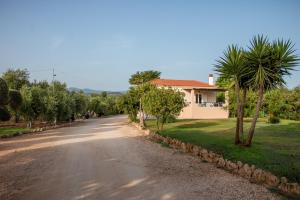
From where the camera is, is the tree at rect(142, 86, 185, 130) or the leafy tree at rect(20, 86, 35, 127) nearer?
the tree at rect(142, 86, 185, 130)

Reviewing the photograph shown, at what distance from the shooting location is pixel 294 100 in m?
44.6

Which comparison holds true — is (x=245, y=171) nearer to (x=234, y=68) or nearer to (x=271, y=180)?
(x=271, y=180)

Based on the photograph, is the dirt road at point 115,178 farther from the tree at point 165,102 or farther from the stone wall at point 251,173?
the tree at point 165,102

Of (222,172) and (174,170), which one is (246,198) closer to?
(222,172)

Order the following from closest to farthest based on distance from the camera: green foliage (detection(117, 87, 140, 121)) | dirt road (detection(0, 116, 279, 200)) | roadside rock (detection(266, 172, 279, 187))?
1. dirt road (detection(0, 116, 279, 200))
2. roadside rock (detection(266, 172, 279, 187))
3. green foliage (detection(117, 87, 140, 121))

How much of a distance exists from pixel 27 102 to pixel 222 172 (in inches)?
1093

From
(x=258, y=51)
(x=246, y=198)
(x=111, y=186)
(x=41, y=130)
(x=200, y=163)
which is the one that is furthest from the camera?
(x=41, y=130)

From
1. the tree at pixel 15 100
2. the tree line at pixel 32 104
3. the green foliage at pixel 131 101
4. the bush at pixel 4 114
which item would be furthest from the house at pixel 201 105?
the bush at pixel 4 114

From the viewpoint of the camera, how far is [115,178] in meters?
10.2

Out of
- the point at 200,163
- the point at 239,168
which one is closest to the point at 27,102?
the point at 200,163

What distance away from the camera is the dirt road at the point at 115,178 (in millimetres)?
8406

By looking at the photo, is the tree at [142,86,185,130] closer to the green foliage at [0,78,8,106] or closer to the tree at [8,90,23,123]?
the green foliage at [0,78,8,106]

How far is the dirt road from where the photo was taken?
27.6 feet

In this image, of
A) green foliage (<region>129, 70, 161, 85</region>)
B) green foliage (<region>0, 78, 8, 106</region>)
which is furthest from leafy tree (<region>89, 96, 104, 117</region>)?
green foliage (<region>0, 78, 8, 106</region>)
